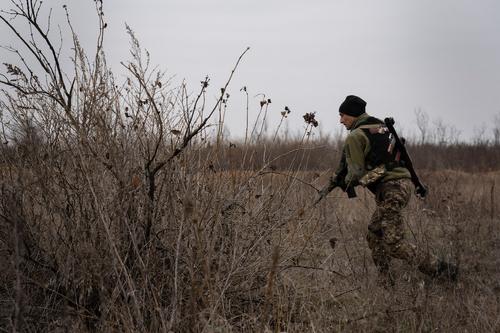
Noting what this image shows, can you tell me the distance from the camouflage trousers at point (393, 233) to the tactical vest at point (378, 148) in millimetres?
185

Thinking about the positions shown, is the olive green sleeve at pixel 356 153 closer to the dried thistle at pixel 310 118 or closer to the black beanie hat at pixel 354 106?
the black beanie hat at pixel 354 106

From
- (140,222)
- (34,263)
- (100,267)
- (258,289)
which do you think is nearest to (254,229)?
(258,289)

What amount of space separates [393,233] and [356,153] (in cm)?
78

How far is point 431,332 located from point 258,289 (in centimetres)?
113

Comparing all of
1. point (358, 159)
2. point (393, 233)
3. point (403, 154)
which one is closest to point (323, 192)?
point (358, 159)

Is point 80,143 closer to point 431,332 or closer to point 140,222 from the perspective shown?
point 140,222

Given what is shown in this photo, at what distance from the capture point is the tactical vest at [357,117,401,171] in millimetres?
4891

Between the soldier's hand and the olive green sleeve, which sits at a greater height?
the olive green sleeve

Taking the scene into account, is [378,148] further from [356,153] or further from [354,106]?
[354,106]

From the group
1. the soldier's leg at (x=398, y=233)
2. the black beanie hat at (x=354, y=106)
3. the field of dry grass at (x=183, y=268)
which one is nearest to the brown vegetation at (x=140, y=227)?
the field of dry grass at (x=183, y=268)

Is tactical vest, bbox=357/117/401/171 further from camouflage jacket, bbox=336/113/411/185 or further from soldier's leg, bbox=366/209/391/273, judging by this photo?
soldier's leg, bbox=366/209/391/273

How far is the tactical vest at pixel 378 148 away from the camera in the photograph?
4.89m

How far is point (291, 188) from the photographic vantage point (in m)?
3.97

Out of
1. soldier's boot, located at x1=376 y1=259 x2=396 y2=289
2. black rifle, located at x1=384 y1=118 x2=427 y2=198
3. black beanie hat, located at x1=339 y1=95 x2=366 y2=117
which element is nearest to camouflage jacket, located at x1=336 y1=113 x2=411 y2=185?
black rifle, located at x1=384 y1=118 x2=427 y2=198
